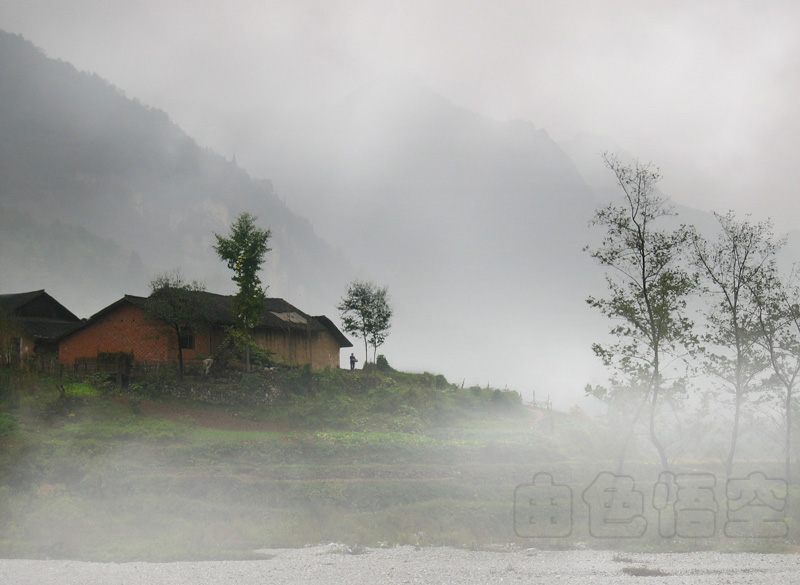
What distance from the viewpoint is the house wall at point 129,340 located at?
44000mm

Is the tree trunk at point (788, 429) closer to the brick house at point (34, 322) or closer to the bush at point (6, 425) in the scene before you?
the bush at point (6, 425)

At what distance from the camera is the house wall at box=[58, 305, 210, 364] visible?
44.0 m

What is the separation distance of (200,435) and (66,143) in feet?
636

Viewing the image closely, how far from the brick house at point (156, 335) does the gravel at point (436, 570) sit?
29404 mm

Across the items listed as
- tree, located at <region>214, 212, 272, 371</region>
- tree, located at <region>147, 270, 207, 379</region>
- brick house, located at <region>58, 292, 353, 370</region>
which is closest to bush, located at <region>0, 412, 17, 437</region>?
brick house, located at <region>58, 292, 353, 370</region>

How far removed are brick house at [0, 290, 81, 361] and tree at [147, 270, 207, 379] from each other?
10.1m

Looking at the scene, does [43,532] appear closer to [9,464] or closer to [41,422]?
[9,464]

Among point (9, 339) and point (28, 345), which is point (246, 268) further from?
point (28, 345)

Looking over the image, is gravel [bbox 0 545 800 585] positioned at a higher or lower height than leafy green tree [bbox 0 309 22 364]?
lower

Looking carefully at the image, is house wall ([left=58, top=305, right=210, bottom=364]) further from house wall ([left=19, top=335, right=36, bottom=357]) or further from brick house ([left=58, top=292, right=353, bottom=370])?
house wall ([left=19, top=335, right=36, bottom=357])

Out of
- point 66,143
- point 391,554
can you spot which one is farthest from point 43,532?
point 66,143

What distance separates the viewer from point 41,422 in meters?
30.1

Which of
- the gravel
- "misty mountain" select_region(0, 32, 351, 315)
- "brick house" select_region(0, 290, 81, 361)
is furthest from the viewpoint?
"misty mountain" select_region(0, 32, 351, 315)

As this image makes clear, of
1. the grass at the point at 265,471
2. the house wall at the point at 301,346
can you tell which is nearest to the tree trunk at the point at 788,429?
the grass at the point at 265,471
